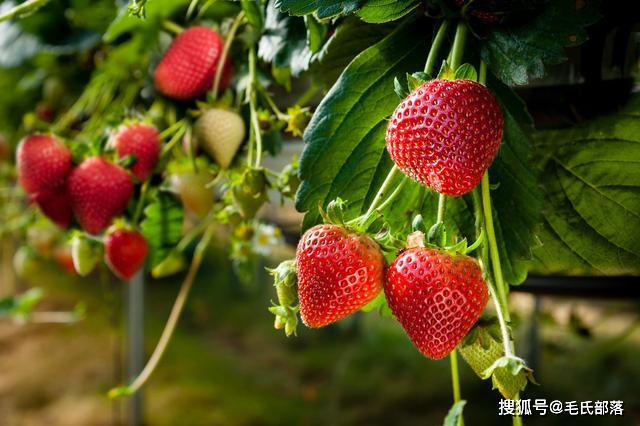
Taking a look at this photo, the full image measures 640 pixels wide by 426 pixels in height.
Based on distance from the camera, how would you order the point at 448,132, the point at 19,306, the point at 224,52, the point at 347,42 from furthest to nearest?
the point at 19,306 < the point at 224,52 < the point at 347,42 < the point at 448,132

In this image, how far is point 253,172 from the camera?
433mm

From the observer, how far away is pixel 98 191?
488mm

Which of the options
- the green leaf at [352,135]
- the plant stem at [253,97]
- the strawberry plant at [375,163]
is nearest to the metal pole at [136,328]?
the strawberry plant at [375,163]

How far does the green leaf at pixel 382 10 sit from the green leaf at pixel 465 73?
0.15 ft

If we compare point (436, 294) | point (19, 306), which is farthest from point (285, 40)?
point (19, 306)

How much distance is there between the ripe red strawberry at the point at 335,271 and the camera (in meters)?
0.29

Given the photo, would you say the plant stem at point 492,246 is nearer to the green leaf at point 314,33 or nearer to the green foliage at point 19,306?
the green leaf at point 314,33

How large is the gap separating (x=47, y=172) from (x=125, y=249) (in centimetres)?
9

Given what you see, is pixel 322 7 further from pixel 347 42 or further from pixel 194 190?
pixel 194 190

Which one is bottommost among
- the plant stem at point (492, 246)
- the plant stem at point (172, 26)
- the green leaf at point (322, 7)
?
the plant stem at point (492, 246)

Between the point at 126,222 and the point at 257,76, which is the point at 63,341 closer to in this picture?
the point at 126,222

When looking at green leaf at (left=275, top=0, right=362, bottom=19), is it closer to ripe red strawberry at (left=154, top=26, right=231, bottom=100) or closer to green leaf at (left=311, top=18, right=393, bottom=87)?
green leaf at (left=311, top=18, right=393, bottom=87)

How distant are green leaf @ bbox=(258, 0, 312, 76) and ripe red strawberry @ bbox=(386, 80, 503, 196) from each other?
0.16 meters

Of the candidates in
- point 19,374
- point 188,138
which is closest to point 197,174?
point 188,138
